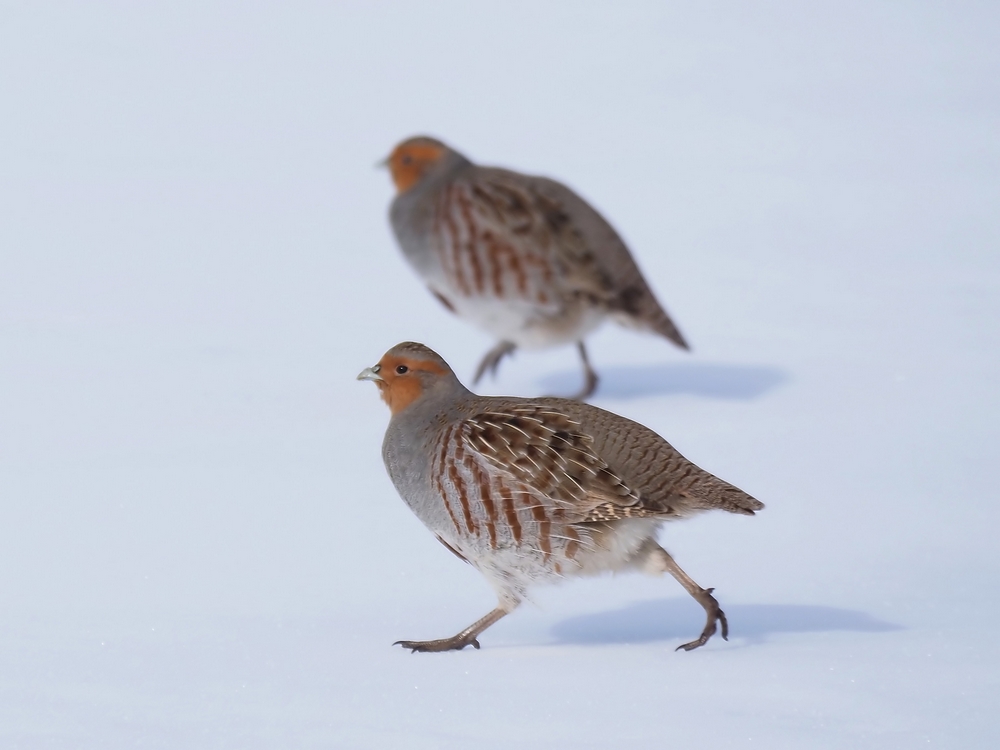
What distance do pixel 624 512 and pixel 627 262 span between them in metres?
3.72

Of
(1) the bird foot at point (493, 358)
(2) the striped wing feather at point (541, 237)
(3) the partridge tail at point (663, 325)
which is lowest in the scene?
(3) the partridge tail at point (663, 325)

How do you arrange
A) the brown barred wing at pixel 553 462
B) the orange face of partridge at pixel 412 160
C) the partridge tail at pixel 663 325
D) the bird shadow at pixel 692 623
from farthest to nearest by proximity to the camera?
the orange face of partridge at pixel 412 160, the partridge tail at pixel 663 325, the bird shadow at pixel 692 623, the brown barred wing at pixel 553 462

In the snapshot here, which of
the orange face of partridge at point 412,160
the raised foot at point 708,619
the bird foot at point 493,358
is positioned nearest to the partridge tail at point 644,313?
the bird foot at point 493,358

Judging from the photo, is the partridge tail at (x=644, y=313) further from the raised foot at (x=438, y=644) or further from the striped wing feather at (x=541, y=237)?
the raised foot at (x=438, y=644)

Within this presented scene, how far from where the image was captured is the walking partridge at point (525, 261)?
24.7 ft

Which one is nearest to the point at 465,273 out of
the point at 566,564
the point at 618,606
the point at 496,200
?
the point at 496,200

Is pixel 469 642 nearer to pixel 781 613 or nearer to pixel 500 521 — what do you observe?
pixel 500 521

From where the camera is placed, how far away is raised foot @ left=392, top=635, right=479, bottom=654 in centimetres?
432

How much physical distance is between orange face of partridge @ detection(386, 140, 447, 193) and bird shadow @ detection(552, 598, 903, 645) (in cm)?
386

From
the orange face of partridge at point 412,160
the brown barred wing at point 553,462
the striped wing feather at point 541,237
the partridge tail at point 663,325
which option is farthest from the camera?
the orange face of partridge at point 412,160

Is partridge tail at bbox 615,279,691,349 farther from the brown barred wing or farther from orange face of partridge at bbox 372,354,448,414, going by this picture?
the brown barred wing

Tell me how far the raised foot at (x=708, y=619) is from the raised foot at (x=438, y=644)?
65cm

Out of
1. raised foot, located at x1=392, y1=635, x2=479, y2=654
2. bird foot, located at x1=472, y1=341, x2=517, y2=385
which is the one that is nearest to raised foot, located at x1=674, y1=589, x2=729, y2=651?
raised foot, located at x1=392, y1=635, x2=479, y2=654

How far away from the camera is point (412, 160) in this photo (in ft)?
26.6
